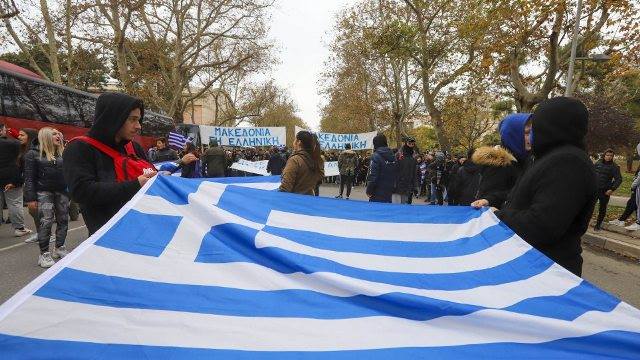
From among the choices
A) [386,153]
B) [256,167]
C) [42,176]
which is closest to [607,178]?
[386,153]

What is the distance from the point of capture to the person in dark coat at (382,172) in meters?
7.17

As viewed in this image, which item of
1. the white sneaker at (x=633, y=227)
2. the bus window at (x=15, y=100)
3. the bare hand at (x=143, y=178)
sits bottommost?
the white sneaker at (x=633, y=227)

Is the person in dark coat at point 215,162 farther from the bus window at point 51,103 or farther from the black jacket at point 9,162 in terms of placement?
the bus window at point 51,103

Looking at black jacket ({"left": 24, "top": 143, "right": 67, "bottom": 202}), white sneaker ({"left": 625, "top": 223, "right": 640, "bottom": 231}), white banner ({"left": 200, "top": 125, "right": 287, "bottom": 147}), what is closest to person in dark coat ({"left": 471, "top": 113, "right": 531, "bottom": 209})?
black jacket ({"left": 24, "top": 143, "right": 67, "bottom": 202})

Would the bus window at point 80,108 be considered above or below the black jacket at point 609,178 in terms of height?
above

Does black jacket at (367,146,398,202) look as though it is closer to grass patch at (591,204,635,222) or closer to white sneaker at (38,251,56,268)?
white sneaker at (38,251,56,268)

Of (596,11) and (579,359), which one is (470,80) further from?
(579,359)

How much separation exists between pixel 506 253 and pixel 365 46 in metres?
23.6

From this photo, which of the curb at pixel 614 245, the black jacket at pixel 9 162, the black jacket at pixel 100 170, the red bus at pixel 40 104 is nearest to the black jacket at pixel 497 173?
the black jacket at pixel 100 170

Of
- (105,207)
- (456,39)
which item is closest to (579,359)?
(105,207)

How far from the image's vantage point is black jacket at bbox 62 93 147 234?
2.42 metres

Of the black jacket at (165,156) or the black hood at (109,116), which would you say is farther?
the black jacket at (165,156)

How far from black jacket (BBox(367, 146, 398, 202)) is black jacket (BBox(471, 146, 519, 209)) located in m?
3.39

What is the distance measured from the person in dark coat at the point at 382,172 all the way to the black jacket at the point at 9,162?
608 centimetres
